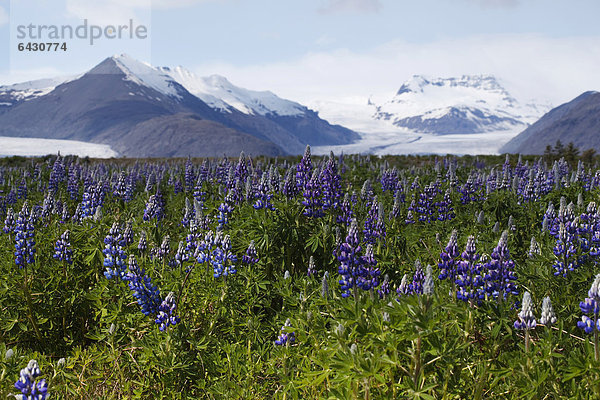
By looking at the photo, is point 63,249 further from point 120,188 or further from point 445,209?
point 445,209

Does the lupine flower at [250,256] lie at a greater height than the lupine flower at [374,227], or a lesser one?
lesser

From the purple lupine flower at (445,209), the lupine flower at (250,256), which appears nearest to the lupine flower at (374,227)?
the lupine flower at (250,256)

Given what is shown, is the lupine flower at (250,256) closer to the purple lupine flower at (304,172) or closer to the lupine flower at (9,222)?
the purple lupine flower at (304,172)

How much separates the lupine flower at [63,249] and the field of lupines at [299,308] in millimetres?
36

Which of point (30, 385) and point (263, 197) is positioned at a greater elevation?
point (263, 197)

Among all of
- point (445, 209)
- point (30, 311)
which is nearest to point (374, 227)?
point (445, 209)

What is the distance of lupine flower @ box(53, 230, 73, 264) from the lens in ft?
17.4

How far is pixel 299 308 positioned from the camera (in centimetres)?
462

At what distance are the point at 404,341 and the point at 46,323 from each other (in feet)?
13.4

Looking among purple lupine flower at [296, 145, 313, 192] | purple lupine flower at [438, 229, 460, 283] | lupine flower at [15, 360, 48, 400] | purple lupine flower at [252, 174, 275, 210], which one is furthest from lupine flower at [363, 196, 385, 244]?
lupine flower at [15, 360, 48, 400]

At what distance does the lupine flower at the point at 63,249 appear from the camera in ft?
17.4

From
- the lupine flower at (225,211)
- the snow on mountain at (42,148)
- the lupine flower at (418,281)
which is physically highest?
the snow on mountain at (42,148)

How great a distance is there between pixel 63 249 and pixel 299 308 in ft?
9.46

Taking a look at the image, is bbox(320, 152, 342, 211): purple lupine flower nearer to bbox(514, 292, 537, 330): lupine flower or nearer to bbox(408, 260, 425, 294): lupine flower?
bbox(408, 260, 425, 294): lupine flower
